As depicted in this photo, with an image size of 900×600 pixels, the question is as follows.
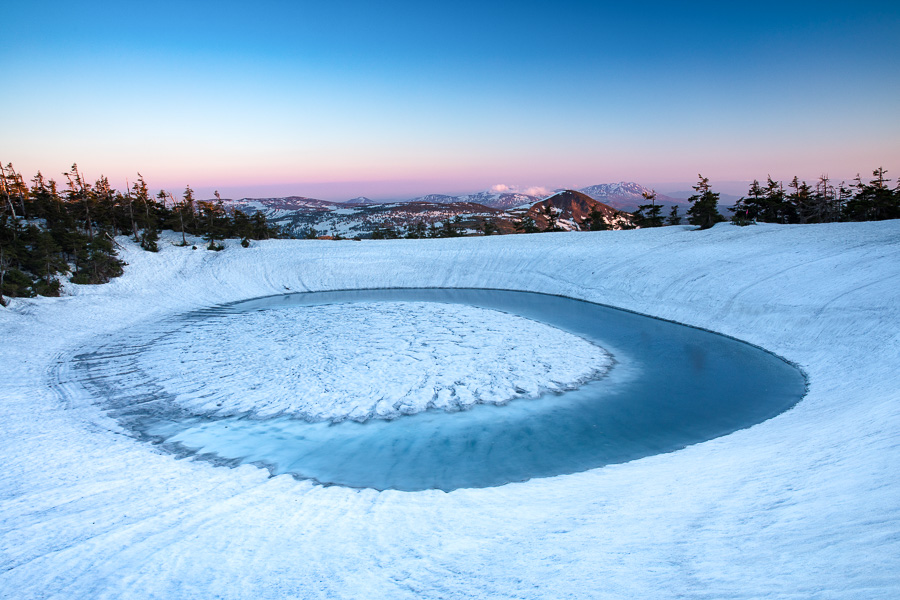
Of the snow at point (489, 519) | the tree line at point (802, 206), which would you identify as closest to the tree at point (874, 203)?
the tree line at point (802, 206)

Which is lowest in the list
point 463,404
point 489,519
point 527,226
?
point 463,404

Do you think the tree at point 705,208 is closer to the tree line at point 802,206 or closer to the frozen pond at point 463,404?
the tree line at point 802,206

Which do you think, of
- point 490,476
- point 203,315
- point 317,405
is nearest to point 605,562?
point 490,476

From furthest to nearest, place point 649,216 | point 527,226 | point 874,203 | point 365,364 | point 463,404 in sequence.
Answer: point 527,226
point 649,216
point 874,203
point 365,364
point 463,404

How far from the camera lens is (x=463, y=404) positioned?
48.1ft

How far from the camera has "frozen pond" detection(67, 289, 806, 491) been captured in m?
11.3

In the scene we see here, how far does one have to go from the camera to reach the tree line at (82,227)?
3078 cm

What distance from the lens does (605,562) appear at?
5.84 meters

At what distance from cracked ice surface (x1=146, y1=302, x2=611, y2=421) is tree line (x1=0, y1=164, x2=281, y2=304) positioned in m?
15.2

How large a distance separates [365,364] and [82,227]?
138 feet

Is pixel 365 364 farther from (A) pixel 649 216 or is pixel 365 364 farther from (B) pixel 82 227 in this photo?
(A) pixel 649 216

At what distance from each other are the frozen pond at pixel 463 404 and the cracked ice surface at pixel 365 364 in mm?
98

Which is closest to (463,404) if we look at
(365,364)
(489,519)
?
(365,364)

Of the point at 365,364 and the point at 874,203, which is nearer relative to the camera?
the point at 365,364
